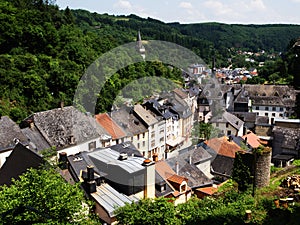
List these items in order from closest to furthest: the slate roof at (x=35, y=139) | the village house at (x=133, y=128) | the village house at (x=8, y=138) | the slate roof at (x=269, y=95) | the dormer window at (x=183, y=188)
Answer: the dormer window at (x=183, y=188), the village house at (x=8, y=138), the slate roof at (x=35, y=139), the village house at (x=133, y=128), the slate roof at (x=269, y=95)

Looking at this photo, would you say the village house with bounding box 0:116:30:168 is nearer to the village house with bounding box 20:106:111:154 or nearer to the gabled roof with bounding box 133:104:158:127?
the village house with bounding box 20:106:111:154

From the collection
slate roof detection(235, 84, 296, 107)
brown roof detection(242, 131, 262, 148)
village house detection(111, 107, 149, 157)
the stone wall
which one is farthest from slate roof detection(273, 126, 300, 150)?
the stone wall

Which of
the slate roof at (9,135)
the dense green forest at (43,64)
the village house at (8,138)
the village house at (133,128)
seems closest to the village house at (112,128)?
the village house at (133,128)

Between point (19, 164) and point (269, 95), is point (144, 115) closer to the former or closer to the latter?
point (19, 164)

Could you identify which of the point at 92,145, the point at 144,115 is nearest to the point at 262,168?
the point at 92,145

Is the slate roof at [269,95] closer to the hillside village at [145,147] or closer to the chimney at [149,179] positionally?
the hillside village at [145,147]

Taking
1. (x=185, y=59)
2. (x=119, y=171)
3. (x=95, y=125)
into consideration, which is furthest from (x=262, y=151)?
(x=185, y=59)

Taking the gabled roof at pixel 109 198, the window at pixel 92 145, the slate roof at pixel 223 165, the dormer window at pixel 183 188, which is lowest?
the slate roof at pixel 223 165
